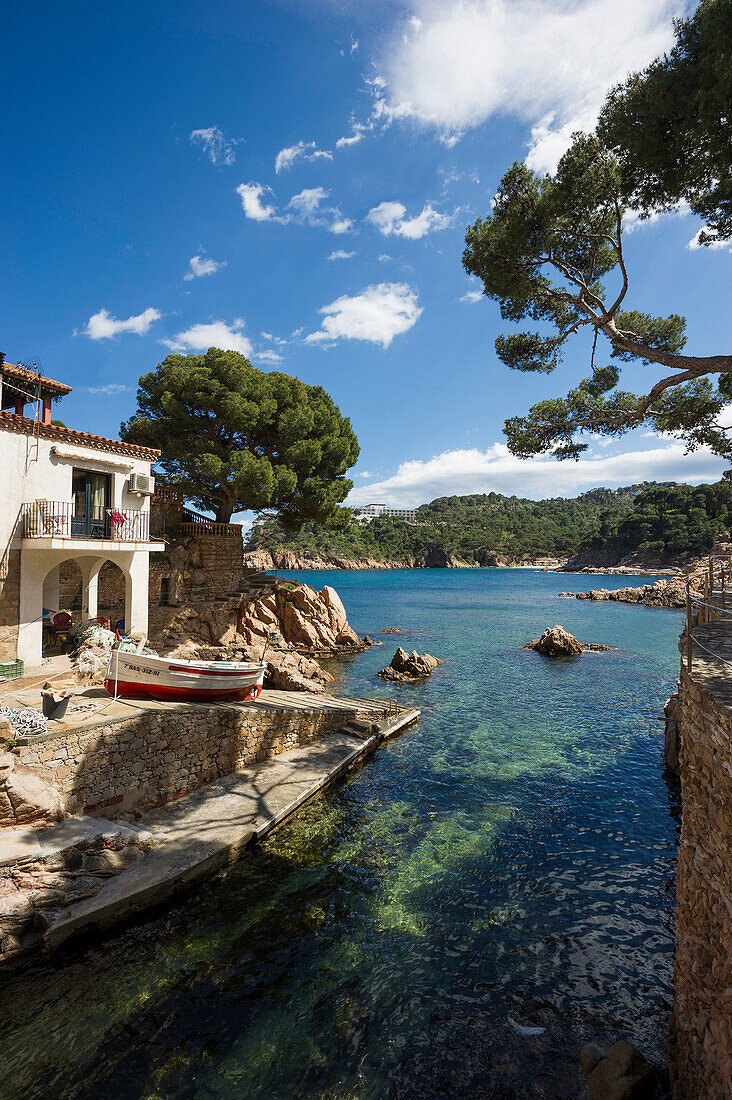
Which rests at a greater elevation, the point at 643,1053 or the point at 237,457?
the point at 237,457

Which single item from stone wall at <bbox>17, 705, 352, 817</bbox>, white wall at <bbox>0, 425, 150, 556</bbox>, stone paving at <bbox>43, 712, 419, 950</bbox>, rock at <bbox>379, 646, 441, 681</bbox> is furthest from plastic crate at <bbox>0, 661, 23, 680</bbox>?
rock at <bbox>379, 646, 441, 681</bbox>

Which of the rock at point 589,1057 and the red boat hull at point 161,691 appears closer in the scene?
the rock at point 589,1057

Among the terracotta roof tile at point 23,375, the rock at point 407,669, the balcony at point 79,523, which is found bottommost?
the rock at point 407,669

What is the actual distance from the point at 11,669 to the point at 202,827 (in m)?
7.01

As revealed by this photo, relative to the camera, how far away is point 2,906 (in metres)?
6.83

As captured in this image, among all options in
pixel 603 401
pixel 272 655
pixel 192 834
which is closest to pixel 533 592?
pixel 272 655

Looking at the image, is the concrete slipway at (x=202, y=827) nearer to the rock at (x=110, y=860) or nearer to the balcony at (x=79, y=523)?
the rock at (x=110, y=860)

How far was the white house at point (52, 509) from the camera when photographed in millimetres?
12945

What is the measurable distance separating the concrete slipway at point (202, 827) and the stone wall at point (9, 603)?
20.6 feet

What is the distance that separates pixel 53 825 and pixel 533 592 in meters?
74.1

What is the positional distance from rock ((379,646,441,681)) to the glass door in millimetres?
14028

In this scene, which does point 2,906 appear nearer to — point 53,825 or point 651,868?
point 53,825

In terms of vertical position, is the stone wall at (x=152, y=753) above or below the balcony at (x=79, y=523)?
below

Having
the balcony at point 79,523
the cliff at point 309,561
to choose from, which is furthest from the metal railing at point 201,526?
the cliff at point 309,561
